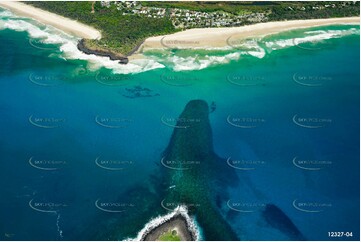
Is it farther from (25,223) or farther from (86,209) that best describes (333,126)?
(25,223)

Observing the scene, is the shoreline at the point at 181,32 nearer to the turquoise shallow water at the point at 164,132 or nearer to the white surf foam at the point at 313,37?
the white surf foam at the point at 313,37

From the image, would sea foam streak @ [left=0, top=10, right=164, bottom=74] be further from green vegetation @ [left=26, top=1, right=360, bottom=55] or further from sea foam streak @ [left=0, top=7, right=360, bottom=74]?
green vegetation @ [left=26, top=1, right=360, bottom=55]

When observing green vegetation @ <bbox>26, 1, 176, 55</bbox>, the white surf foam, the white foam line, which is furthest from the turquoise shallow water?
green vegetation @ <bbox>26, 1, 176, 55</bbox>

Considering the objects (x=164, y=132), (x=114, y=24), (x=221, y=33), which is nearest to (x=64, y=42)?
(x=114, y=24)

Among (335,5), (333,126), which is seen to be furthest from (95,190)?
(335,5)

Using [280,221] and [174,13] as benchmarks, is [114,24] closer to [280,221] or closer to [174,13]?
Answer: [174,13]

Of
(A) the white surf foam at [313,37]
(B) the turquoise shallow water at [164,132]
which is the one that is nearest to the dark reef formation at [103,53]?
(B) the turquoise shallow water at [164,132]
